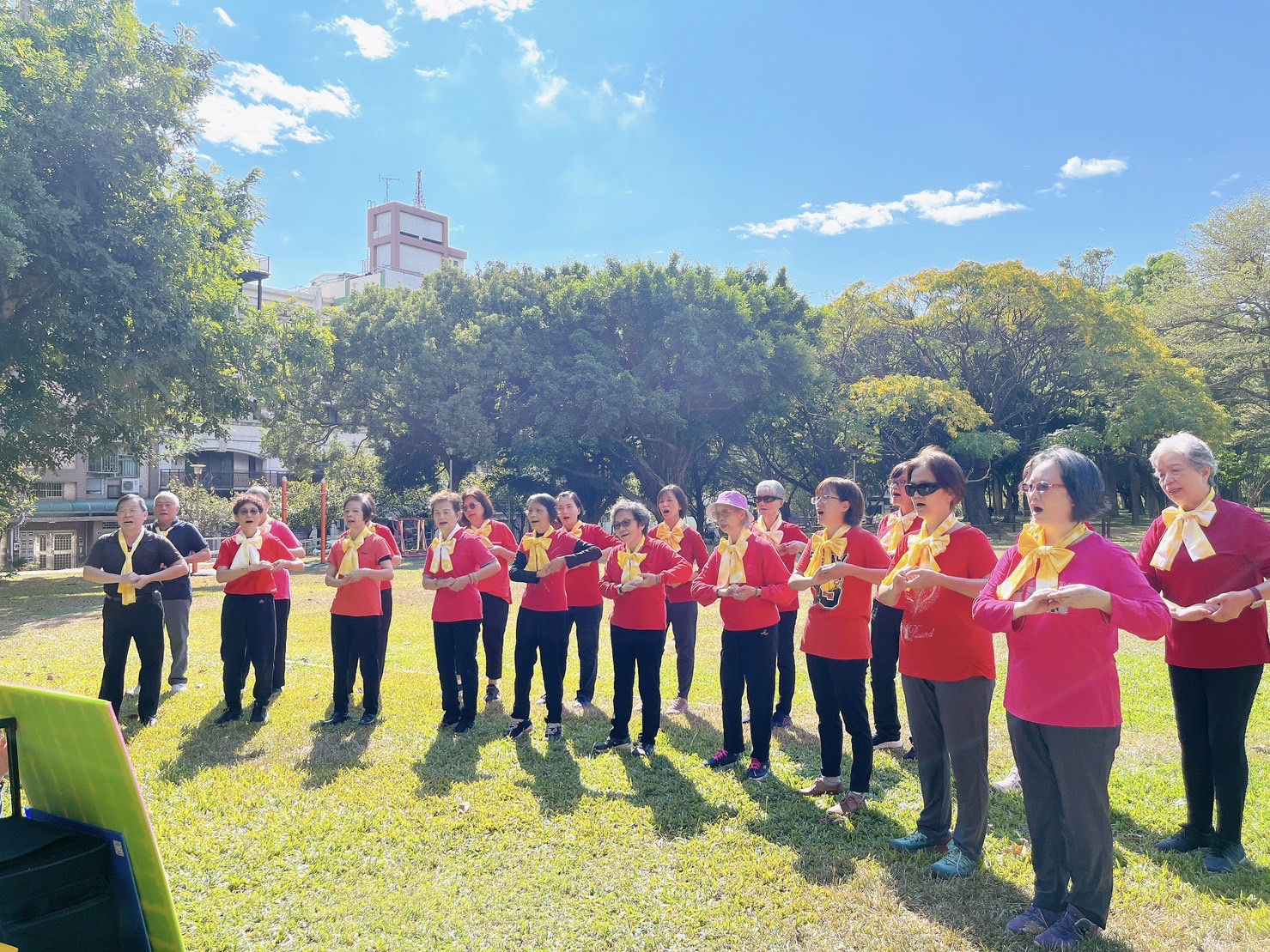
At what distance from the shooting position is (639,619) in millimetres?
6363

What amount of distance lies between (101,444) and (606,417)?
52.0 ft

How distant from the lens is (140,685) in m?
7.04

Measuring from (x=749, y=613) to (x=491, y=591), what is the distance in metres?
3.06

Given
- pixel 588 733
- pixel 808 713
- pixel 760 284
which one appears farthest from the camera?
pixel 760 284

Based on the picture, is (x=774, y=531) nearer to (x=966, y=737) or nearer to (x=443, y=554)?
(x=443, y=554)

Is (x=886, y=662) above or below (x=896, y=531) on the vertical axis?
below

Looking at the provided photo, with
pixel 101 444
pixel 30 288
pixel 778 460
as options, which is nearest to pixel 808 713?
pixel 30 288

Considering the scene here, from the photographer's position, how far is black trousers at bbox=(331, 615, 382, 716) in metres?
7.13

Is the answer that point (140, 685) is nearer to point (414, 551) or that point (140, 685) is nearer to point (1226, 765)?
point (1226, 765)

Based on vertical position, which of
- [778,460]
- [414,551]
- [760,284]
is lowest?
[414,551]

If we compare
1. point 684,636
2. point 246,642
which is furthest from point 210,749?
point 684,636

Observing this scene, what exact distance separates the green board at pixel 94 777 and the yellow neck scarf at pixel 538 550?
409 centimetres

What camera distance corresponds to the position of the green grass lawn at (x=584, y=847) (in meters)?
3.77

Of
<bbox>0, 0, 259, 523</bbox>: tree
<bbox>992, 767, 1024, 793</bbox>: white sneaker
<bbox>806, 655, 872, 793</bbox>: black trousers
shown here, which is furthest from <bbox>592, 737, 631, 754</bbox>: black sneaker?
<bbox>0, 0, 259, 523</bbox>: tree
